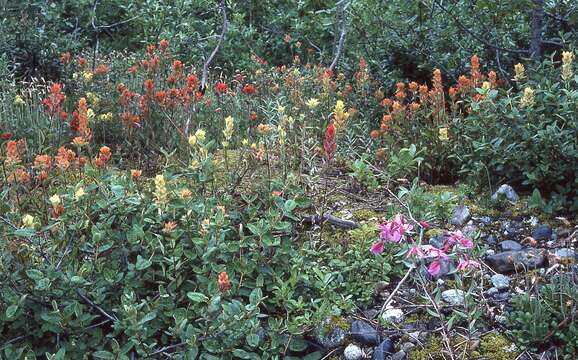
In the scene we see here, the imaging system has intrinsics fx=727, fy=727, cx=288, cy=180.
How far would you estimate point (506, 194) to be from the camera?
373cm

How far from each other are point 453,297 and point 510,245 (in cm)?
51

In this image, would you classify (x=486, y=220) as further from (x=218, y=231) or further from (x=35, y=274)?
(x=35, y=274)

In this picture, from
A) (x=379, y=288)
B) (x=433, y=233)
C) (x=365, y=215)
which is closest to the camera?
(x=379, y=288)

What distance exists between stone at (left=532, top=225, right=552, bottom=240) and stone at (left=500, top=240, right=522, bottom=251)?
11cm

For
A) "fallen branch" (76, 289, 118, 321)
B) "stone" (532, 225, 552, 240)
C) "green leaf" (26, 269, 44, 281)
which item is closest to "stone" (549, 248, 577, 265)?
"stone" (532, 225, 552, 240)

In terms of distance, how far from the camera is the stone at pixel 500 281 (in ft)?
10.1

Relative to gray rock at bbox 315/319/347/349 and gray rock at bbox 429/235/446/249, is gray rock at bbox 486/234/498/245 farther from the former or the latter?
gray rock at bbox 315/319/347/349

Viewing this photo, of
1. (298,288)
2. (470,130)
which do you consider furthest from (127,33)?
(298,288)

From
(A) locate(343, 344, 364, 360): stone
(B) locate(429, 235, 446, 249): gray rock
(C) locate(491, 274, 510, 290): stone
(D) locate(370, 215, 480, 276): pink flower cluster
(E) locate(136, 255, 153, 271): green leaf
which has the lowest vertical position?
(A) locate(343, 344, 364, 360): stone

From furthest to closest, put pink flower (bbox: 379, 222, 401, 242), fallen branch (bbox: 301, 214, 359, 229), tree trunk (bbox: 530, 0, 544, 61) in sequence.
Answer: tree trunk (bbox: 530, 0, 544, 61), fallen branch (bbox: 301, 214, 359, 229), pink flower (bbox: 379, 222, 401, 242)

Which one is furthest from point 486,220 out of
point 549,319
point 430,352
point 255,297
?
point 255,297

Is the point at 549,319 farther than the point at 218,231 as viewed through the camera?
No

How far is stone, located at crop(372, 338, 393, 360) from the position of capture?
2825 millimetres

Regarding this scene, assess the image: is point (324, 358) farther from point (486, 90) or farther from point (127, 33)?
point (127, 33)
